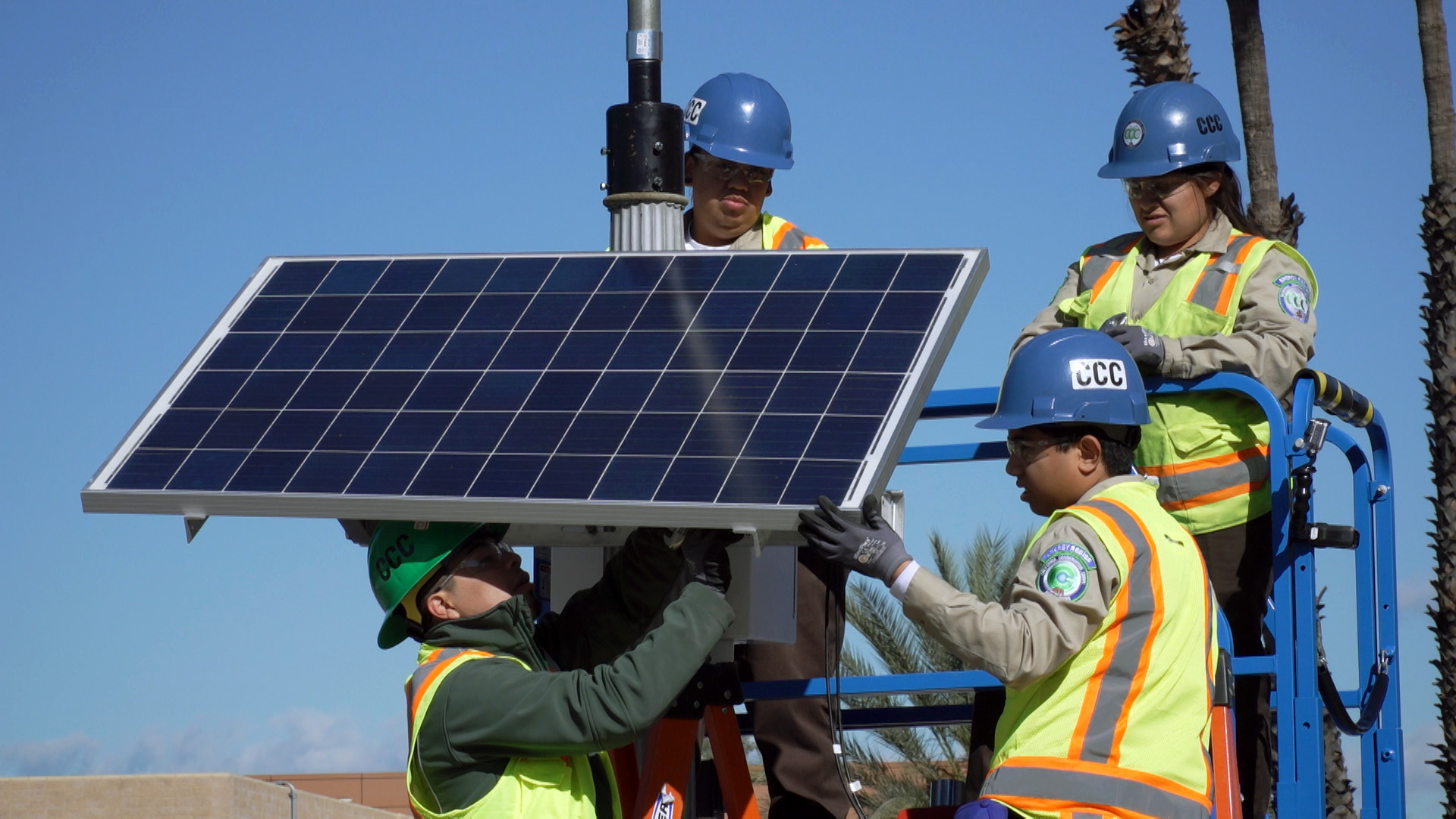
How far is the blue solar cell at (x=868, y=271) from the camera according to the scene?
621 centimetres

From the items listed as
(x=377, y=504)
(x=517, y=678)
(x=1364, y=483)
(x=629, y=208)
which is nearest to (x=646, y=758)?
(x=517, y=678)

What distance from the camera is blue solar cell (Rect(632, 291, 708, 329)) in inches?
244

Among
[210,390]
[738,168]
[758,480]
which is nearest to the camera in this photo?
[758,480]

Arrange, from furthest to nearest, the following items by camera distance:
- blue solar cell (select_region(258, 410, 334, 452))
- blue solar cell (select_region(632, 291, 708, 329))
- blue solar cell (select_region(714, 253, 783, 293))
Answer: blue solar cell (select_region(714, 253, 783, 293))
blue solar cell (select_region(632, 291, 708, 329))
blue solar cell (select_region(258, 410, 334, 452))

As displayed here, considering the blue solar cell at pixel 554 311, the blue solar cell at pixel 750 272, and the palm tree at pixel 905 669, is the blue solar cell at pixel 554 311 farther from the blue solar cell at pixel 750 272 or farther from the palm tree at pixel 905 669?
the palm tree at pixel 905 669

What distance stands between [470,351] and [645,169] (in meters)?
1.38

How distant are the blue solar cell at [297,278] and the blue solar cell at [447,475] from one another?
1528 mm

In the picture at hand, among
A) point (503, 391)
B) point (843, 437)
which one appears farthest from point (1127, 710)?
point (503, 391)

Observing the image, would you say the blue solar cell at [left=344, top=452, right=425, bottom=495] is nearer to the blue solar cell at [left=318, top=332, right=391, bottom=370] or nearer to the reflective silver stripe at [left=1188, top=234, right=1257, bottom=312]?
the blue solar cell at [left=318, top=332, right=391, bottom=370]

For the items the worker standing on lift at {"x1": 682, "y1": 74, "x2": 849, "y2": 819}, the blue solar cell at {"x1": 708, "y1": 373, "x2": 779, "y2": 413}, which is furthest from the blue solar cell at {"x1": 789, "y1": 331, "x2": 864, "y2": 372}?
the worker standing on lift at {"x1": 682, "y1": 74, "x2": 849, "y2": 819}

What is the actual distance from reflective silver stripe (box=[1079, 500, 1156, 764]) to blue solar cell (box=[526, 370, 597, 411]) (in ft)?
5.88

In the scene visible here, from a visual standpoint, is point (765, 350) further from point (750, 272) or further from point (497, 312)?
point (497, 312)

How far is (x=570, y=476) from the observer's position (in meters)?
5.52

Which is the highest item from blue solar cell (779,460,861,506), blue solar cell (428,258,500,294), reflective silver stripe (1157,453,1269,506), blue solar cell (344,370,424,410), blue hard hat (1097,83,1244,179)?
blue hard hat (1097,83,1244,179)
